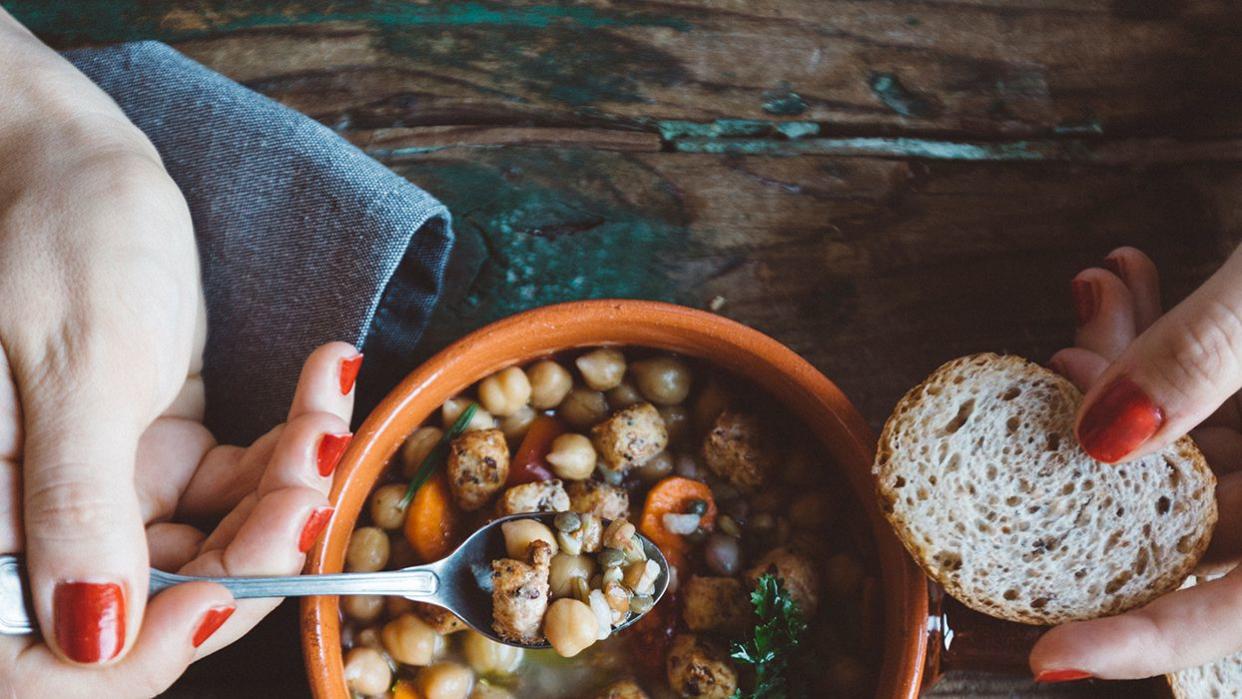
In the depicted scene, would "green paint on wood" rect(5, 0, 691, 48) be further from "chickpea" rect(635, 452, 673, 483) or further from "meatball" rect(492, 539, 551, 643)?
"meatball" rect(492, 539, 551, 643)

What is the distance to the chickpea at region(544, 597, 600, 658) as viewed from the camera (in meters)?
1.14

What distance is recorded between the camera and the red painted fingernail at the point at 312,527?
3.59ft

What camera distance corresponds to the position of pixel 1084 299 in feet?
4.46

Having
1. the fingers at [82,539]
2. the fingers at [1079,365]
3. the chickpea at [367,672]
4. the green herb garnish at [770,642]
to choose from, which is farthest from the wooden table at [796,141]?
the fingers at [82,539]

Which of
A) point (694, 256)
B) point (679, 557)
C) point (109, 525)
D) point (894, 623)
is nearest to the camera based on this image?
point (109, 525)

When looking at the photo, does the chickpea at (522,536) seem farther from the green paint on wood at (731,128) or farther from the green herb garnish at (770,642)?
the green paint on wood at (731,128)

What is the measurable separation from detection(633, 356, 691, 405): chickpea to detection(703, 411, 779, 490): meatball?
0.22ft

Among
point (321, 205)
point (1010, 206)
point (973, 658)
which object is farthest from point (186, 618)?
point (1010, 206)

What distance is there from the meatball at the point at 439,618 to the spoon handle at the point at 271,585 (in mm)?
43

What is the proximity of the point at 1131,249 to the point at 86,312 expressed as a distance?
1.33 meters

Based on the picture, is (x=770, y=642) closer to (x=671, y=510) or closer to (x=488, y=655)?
(x=671, y=510)

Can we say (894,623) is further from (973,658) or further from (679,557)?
(679,557)

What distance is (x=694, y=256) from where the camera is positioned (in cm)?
144

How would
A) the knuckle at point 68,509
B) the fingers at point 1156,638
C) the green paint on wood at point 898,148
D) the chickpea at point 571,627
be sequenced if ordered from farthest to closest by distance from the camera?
the green paint on wood at point 898,148 < the chickpea at point 571,627 < the fingers at point 1156,638 < the knuckle at point 68,509
